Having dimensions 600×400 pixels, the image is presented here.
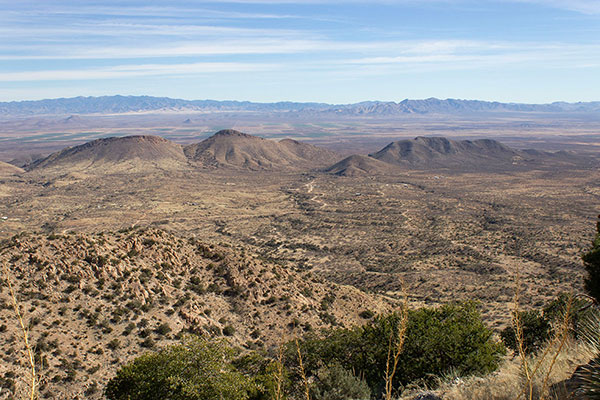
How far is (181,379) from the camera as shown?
13172 millimetres

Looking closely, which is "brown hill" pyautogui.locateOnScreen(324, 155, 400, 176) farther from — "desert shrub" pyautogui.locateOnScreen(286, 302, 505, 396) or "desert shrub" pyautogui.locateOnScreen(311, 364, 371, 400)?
"desert shrub" pyautogui.locateOnScreen(311, 364, 371, 400)

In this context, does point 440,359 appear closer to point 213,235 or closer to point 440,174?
point 213,235

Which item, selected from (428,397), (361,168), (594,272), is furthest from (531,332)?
(361,168)

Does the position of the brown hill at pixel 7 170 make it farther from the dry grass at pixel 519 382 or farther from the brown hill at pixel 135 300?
the dry grass at pixel 519 382

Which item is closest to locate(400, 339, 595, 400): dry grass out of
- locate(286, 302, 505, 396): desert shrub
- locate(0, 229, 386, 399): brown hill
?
locate(286, 302, 505, 396): desert shrub

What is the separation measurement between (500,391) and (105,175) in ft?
446

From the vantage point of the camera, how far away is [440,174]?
434 feet

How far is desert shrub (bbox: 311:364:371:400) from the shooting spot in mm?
13234

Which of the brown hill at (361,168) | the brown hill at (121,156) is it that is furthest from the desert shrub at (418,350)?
the brown hill at (121,156)

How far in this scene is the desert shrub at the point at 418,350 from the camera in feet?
49.5

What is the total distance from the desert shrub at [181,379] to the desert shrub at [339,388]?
7.76ft

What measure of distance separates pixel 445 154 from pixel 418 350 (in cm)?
16492

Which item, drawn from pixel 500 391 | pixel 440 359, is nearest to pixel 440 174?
pixel 440 359

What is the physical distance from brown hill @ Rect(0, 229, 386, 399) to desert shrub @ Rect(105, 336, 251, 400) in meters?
3.28
